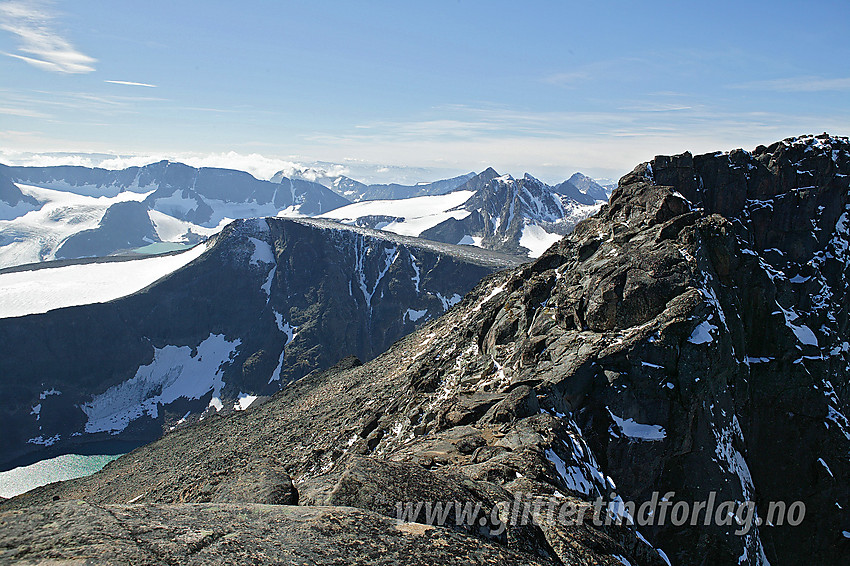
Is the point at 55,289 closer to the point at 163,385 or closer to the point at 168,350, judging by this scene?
the point at 168,350

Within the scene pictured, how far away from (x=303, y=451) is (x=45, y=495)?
41.4 metres

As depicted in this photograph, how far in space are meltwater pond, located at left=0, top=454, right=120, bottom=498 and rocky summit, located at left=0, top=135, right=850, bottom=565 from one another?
207 ft

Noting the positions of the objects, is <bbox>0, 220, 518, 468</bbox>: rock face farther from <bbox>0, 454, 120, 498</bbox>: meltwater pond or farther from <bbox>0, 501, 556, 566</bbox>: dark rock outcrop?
<bbox>0, 501, 556, 566</bbox>: dark rock outcrop

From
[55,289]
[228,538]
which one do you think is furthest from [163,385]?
[228,538]

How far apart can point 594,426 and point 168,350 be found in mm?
181862

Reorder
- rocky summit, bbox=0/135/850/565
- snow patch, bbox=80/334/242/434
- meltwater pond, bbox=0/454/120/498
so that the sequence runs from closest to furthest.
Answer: rocky summit, bbox=0/135/850/565 → meltwater pond, bbox=0/454/120/498 → snow patch, bbox=80/334/242/434

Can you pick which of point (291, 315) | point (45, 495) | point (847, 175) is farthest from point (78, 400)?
point (847, 175)

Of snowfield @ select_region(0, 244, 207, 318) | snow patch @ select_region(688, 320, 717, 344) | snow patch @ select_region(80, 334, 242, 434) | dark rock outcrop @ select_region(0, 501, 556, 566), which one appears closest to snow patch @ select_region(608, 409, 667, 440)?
snow patch @ select_region(688, 320, 717, 344)

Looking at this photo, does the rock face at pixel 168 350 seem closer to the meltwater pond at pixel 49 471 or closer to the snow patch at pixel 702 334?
the meltwater pond at pixel 49 471

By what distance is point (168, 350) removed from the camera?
176m

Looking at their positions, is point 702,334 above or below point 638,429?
above

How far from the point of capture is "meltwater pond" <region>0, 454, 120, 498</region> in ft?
371

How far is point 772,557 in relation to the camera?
122 feet

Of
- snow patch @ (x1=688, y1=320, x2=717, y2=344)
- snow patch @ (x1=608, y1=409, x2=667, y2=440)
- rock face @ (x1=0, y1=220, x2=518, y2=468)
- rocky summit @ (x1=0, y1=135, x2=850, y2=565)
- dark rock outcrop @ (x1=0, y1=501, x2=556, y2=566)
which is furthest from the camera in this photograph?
rock face @ (x1=0, y1=220, x2=518, y2=468)
